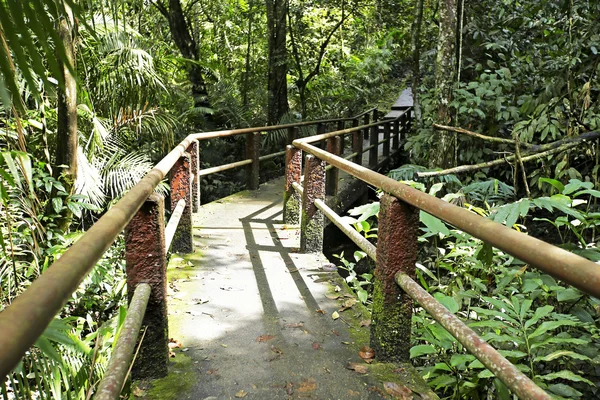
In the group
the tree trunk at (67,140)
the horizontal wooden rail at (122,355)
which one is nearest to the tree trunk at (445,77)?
the tree trunk at (67,140)

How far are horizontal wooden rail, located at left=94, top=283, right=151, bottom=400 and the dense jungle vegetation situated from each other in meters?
0.12

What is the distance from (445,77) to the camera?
698 centimetres

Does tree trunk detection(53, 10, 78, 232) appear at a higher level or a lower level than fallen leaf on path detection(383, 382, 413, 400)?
higher

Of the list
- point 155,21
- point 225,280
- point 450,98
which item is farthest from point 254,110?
point 225,280

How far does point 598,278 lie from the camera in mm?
947

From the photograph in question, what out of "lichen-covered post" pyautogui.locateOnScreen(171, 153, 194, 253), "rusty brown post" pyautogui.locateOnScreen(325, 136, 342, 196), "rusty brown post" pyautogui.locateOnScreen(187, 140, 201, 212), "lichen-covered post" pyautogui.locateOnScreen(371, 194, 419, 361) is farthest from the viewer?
"rusty brown post" pyautogui.locateOnScreen(325, 136, 342, 196)

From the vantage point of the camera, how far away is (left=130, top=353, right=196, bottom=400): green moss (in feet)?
6.92

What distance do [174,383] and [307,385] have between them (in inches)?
23.0

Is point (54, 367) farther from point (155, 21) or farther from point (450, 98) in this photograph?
point (155, 21)

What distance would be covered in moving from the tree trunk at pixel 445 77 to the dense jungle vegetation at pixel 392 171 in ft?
0.07

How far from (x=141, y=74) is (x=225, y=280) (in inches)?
156

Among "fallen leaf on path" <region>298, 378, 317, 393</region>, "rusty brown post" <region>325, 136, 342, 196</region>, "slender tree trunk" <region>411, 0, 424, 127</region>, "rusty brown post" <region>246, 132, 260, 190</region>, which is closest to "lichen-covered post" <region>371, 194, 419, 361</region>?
"fallen leaf on path" <region>298, 378, 317, 393</region>

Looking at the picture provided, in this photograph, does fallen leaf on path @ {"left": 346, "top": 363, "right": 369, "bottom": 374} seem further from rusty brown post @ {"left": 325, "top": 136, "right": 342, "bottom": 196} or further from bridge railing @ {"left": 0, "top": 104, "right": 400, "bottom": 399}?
rusty brown post @ {"left": 325, "top": 136, "right": 342, "bottom": 196}

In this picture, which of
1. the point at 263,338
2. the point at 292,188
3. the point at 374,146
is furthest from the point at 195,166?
the point at 374,146
